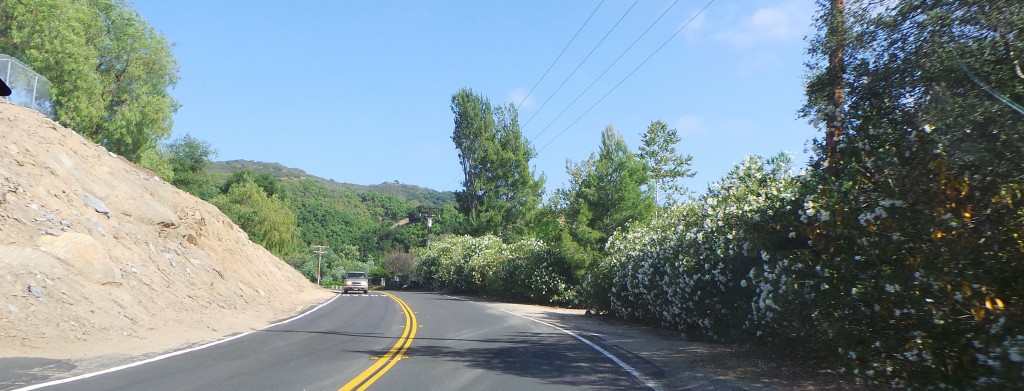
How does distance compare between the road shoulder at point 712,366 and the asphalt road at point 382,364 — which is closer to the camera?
the asphalt road at point 382,364

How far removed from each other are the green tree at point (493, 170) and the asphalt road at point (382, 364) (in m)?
41.2

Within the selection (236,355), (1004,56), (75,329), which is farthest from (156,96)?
(1004,56)

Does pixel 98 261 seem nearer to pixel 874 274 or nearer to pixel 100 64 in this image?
pixel 874 274

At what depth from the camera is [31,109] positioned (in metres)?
27.4

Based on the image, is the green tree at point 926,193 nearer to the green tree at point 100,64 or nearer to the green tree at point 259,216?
the green tree at point 100,64

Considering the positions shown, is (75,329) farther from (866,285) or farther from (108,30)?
(108,30)

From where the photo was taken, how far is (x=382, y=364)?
12367 millimetres

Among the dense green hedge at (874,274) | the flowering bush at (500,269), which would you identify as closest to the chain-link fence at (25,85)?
the dense green hedge at (874,274)

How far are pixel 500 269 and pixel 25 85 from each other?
27.7 m

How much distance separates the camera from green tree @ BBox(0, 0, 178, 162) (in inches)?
1324

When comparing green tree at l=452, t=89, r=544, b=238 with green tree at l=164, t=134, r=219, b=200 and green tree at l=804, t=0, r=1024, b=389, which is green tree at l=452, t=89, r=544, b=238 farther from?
green tree at l=804, t=0, r=1024, b=389

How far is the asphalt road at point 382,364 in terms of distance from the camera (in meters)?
10.0

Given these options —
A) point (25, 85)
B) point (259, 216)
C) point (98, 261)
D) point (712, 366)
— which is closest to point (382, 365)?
point (712, 366)

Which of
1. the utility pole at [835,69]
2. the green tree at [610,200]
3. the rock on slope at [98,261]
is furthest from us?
the green tree at [610,200]
